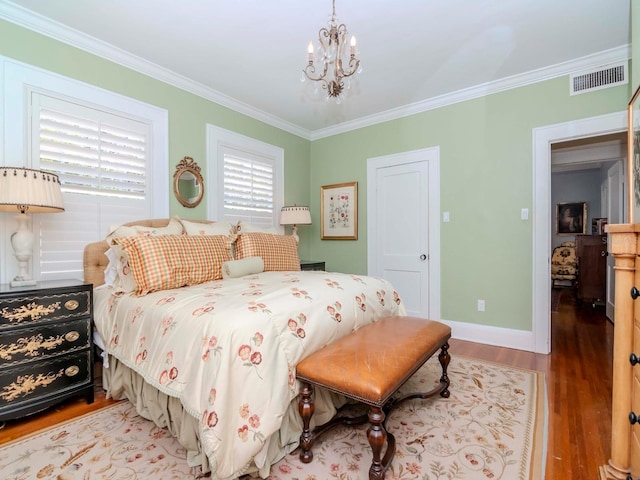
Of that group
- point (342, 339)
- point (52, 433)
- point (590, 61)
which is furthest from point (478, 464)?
point (590, 61)

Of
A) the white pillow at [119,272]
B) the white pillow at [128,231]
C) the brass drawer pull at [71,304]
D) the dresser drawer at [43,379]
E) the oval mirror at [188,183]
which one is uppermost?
Answer: the oval mirror at [188,183]

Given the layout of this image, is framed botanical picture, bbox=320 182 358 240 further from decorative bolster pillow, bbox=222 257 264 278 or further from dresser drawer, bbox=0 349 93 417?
dresser drawer, bbox=0 349 93 417

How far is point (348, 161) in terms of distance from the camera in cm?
424

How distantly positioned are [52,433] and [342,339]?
1.70m

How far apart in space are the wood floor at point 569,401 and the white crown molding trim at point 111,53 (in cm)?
263

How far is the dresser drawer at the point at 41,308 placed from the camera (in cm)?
169

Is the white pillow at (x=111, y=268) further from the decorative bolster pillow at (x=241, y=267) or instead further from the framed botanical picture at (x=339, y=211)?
the framed botanical picture at (x=339, y=211)

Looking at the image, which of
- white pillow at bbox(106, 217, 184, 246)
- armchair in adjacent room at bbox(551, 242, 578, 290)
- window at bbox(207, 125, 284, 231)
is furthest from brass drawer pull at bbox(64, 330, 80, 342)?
armchair in adjacent room at bbox(551, 242, 578, 290)

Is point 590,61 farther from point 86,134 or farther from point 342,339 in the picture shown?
point 86,134

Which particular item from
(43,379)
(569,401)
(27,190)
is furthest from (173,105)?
(569,401)

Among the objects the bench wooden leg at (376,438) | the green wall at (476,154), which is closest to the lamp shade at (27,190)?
the green wall at (476,154)

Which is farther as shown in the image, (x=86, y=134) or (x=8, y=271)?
(x=86, y=134)

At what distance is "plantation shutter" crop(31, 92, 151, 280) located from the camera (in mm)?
2244

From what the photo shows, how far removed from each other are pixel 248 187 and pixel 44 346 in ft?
7.98
